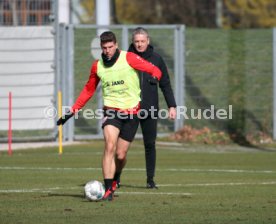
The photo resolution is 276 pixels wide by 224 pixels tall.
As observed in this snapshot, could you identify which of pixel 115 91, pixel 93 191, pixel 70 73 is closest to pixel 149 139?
pixel 115 91

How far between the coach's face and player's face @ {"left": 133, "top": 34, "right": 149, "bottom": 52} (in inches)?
53.4

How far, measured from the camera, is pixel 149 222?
433 inches

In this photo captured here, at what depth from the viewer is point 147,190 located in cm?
1438

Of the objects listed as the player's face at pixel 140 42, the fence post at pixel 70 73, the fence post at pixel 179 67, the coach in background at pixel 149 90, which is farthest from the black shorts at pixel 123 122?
the fence post at pixel 179 67

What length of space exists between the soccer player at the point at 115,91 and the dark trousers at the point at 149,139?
109 cm

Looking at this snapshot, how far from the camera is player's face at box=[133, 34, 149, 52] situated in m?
14.5

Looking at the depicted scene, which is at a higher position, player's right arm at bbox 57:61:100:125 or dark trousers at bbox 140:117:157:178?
player's right arm at bbox 57:61:100:125

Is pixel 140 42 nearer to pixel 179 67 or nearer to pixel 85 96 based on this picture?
pixel 85 96

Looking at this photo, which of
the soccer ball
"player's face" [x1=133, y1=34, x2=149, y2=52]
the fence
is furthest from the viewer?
the fence

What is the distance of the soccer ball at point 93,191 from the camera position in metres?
12.9

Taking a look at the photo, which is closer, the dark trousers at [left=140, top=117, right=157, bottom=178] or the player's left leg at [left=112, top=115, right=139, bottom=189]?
the player's left leg at [left=112, top=115, right=139, bottom=189]

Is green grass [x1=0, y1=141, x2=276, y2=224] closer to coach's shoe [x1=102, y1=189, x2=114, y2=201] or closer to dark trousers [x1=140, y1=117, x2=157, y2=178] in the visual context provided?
coach's shoe [x1=102, y1=189, x2=114, y2=201]

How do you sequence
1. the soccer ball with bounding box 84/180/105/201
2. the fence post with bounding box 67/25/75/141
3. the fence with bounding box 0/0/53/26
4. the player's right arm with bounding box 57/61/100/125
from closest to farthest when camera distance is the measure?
the soccer ball with bounding box 84/180/105/201, the player's right arm with bounding box 57/61/100/125, the fence post with bounding box 67/25/75/141, the fence with bounding box 0/0/53/26

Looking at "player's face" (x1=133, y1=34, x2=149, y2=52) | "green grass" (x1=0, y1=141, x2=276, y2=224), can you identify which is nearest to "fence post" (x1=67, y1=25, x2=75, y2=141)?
"green grass" (x1=0, y1=141, x2=276, y2=224)
